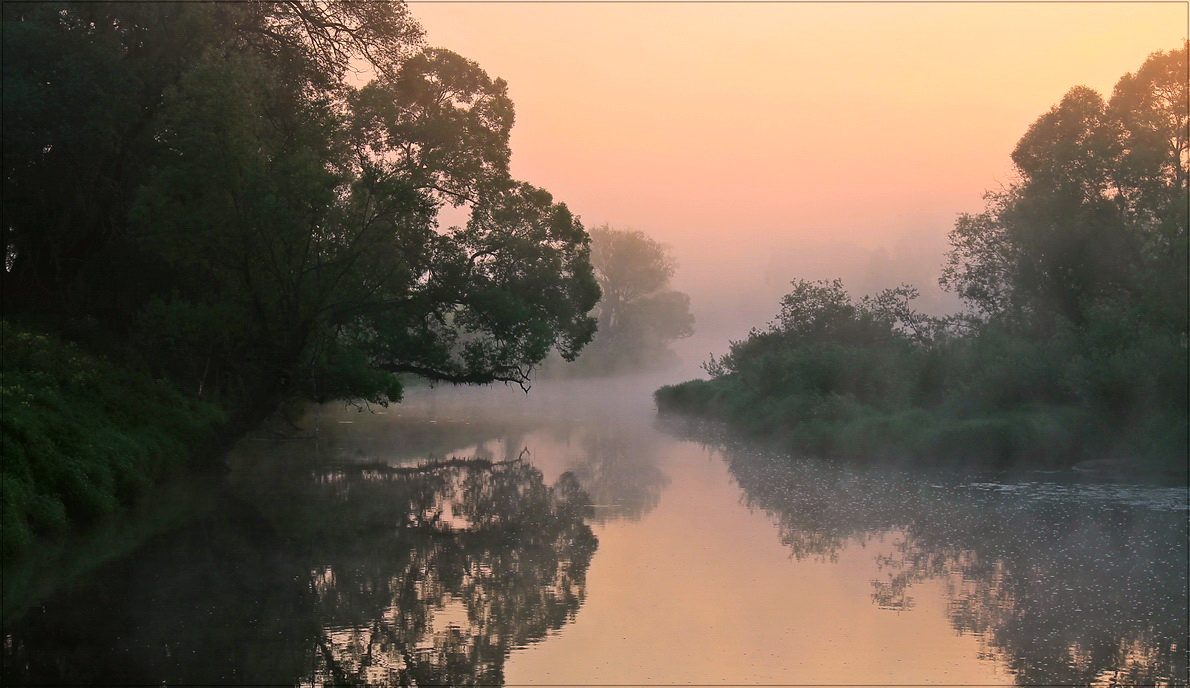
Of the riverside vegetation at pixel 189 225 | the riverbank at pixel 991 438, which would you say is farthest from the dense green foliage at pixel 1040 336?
the riverside vegetation at pixel 189 225

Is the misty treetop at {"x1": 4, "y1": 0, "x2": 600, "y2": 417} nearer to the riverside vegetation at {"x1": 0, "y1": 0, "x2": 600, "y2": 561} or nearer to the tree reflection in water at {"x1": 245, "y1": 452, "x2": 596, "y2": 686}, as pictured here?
the riverside vegetation at {"x1": 0, "y1": 0, "x2": 600, "y2": 561}

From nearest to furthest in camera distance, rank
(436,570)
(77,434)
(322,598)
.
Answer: (322,598) → (436,570) → (77,434)

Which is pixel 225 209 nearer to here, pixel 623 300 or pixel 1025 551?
pixel 1025 551

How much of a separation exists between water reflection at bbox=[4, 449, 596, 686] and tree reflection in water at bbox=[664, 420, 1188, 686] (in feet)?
12.2

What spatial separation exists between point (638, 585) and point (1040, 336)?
81.6 ft

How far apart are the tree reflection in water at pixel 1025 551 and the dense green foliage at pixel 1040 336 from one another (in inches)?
83.5

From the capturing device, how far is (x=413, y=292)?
26.2m

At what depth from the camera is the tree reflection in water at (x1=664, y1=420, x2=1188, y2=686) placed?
915 cm

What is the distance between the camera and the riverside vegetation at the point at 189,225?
19094mm

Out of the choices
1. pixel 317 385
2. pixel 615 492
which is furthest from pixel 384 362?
pixel 615 492

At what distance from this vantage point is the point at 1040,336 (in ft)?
107

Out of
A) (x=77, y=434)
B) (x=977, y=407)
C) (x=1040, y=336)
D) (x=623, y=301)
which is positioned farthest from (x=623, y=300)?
(x=77, y=434)

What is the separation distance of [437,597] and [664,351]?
274 feet

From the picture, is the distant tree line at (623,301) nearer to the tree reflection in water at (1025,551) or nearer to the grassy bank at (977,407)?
the grassy bank at (977,407)
